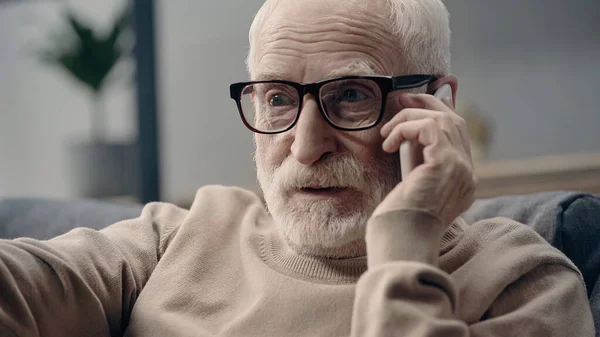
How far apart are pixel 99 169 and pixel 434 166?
315 centimetres

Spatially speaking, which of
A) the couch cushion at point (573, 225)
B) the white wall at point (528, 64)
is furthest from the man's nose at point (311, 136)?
the white wall at point (528, 64)

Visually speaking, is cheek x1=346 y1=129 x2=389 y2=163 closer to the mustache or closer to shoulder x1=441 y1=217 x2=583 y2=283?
the mustache

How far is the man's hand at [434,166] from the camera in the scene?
113cm

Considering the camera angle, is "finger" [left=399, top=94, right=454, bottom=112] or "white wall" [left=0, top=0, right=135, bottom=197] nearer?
"finger" [left=399, top=94, right=454, bottom=112]

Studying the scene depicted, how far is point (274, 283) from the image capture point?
132 cm

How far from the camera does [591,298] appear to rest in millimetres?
1383

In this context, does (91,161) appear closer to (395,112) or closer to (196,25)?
(196,25)

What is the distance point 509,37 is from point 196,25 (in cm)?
182

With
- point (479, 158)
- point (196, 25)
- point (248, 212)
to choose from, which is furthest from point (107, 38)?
point (248, 212)

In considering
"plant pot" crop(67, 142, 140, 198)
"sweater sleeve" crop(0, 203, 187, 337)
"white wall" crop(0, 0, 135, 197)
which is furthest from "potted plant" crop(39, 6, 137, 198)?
"sweater sleeve" crop(0, 203, 187, 337)

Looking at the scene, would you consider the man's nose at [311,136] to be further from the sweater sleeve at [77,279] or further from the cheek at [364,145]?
the sweater sleeve at [77,279]

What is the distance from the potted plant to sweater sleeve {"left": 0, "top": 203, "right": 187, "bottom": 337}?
2564 millimetres

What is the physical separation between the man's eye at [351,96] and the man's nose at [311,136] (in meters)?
0.05

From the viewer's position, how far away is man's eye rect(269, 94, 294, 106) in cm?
137
